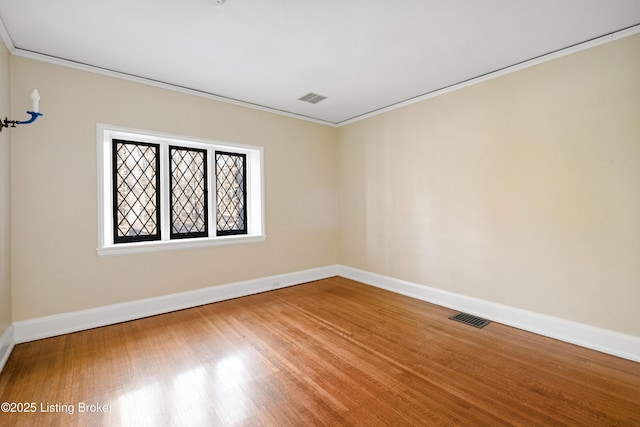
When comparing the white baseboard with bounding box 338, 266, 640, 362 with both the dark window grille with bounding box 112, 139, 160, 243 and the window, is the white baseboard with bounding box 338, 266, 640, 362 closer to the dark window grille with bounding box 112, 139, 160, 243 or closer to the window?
the window

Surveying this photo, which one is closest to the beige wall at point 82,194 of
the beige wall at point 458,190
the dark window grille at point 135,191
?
the beige wall at point 458,190

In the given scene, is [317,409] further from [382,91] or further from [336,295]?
[382,91]

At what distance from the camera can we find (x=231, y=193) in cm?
434

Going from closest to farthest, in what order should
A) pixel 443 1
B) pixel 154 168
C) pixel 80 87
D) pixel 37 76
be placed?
pixel 443 1
pixel 37 76
pixel 80 87
pixel 154 168

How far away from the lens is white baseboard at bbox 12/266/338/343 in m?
2.81

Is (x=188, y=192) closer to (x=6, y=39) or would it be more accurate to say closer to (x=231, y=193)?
(x=231, y=193)

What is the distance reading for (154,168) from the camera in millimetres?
3631

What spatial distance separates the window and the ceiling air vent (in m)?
1.01

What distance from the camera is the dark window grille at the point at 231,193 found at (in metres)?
4.22

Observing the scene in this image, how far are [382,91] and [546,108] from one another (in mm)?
1828

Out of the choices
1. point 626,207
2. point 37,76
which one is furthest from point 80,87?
point 626,207

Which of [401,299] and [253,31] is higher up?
[253,31]

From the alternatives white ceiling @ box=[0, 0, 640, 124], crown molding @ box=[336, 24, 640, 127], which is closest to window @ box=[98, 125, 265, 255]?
white ceiling @ box=[0, 0, 640, 124]

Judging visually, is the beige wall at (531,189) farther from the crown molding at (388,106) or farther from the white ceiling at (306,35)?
the white ceiling at (306,35)
